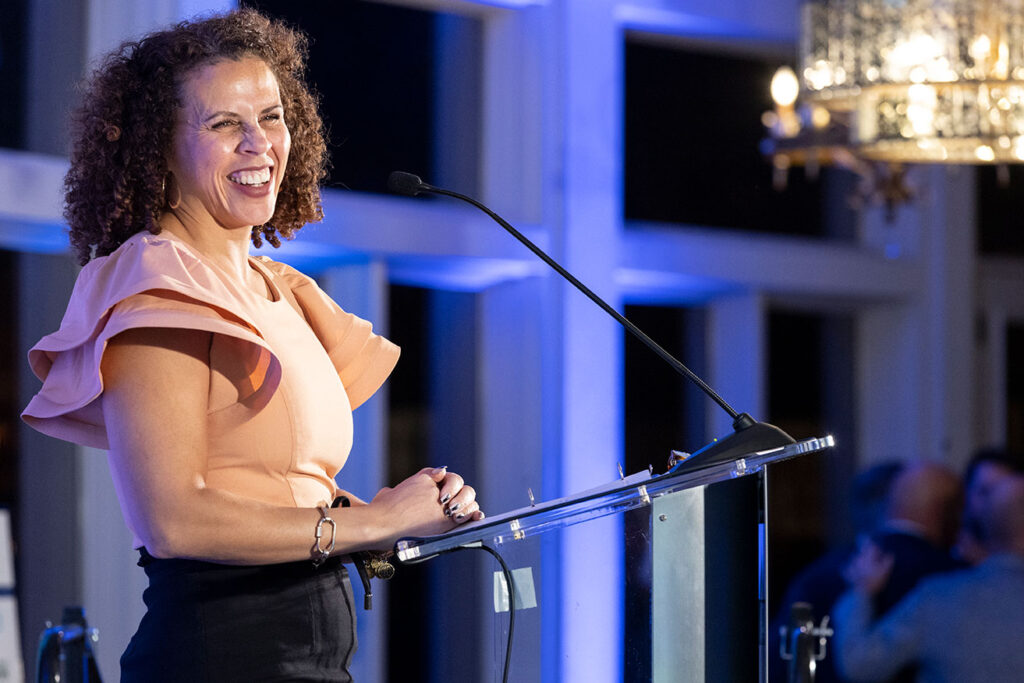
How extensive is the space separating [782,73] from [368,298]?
158 cm

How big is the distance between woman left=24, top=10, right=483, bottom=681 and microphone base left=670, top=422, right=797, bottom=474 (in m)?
0.24

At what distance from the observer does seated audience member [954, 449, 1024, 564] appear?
4312 millimetres

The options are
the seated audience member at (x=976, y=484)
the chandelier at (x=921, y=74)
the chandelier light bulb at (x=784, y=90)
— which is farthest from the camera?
the chandelier light bulb at (x=784, y=90)

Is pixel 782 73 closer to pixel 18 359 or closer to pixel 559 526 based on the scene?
pixel 18 359

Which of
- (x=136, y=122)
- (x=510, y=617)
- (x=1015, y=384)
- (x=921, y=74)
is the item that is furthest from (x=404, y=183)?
(x=1015, y=384)

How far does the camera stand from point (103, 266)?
56.1 inches

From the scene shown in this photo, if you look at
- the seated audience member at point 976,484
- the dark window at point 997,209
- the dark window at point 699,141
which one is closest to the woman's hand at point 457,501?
the seated audience member at point 976,484

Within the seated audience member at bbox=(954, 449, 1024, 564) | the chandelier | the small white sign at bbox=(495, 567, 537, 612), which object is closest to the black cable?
the small white sign at bbox=(495, 567, 537, 612)

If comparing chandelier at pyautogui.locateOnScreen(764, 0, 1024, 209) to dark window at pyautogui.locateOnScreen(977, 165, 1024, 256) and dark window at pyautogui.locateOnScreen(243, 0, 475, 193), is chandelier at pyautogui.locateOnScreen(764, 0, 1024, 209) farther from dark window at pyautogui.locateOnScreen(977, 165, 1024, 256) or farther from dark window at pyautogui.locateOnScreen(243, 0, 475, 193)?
dark window at pyautogui.locateOnScreen(977, 165, 1024, 256)

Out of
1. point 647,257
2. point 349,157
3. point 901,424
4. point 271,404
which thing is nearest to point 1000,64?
point 647,257

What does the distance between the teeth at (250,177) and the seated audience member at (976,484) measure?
3155mm

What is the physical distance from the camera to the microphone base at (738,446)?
1.43m

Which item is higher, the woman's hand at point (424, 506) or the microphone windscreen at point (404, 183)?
the microphone windscreen at point (404, 183)

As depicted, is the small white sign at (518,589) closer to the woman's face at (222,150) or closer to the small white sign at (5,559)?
the woman's face at (222,150)
